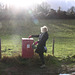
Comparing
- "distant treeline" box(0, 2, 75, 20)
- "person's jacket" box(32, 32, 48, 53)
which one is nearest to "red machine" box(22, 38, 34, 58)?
"person's jacket" box(32, 32, 48, 53)

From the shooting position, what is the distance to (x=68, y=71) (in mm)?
6035

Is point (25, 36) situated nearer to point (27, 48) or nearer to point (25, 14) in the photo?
point (27, 48)

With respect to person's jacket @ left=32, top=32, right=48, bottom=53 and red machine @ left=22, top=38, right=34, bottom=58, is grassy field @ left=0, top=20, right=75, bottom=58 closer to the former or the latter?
red machine @ left=22, top=38, right=34, bottom=58

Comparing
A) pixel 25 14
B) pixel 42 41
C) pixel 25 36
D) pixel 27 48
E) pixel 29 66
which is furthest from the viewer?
pixel 25 14

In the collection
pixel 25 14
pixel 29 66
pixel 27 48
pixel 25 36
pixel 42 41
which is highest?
pixel 25 14

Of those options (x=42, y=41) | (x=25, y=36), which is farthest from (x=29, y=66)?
(x=25, y=36)

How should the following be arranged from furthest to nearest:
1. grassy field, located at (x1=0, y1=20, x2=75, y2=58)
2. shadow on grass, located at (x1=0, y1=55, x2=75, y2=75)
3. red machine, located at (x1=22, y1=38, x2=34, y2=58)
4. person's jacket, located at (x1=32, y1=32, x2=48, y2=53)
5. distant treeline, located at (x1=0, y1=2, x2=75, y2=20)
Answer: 1. distant treeline, located at (x1=0, y1=2, x2=75, y2=20)
2. grassy field, located at (x1=0, y1=20, x2=75, y2=58)
3. red machine, located at (x1=22, y1=38, x2=34, y2=58)
4. person's jacket, located at (x1=32, y1=32, x2=48, y2=53)
5. shadow on grass, located at (x1=0, y1=55, x2=75, y2=75)

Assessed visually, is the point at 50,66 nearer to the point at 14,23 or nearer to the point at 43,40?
the point at 43,40

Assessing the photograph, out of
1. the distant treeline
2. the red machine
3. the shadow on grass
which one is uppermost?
the distant treeline

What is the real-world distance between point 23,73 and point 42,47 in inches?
55.5

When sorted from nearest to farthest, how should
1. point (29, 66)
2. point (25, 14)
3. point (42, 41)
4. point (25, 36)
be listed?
1. point (42, 41)
2. point (29, 66)
3. point (25, 36)
4. point (25, 14)

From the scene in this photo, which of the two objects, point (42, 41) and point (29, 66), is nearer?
point (42, 41)

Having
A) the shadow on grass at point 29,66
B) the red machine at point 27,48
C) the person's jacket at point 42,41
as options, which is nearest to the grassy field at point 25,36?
the red machine at point 27,48

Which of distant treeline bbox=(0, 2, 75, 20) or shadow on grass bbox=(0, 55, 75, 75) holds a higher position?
distant treeline bbox=(0, 2, 75, 20)
